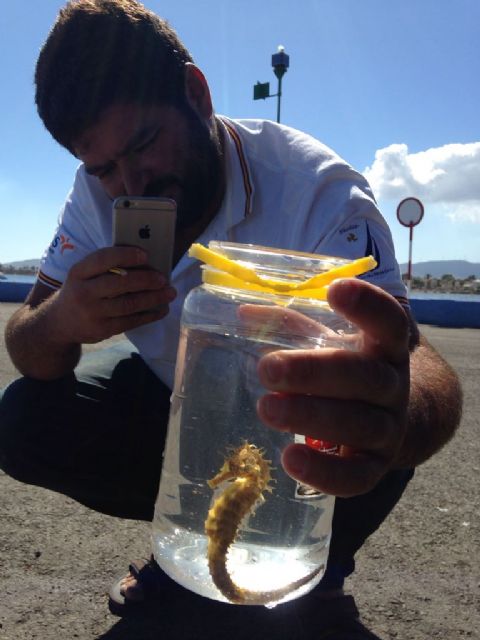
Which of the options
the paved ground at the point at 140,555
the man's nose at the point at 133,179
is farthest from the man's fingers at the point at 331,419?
the man's nose at the point at 133,179

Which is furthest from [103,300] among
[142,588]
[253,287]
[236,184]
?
[142,588]

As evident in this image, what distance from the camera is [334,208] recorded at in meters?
2.10

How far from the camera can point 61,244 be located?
8.66 feet

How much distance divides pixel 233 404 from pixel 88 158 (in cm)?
127

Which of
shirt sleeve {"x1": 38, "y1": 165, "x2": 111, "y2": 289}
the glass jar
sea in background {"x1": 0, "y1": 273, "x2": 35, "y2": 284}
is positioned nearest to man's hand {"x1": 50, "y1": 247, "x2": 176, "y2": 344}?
the glass jar

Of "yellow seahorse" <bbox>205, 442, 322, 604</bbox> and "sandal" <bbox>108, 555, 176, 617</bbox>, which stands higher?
"yellow seahorse" <bbox>205, 442, 322, 604</bbox>

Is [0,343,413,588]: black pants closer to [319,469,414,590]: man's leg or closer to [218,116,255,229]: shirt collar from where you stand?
[319,469,414,590]: man's leg

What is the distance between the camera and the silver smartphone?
1656 mm

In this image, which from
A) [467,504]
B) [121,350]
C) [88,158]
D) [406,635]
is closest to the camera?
[406,635]

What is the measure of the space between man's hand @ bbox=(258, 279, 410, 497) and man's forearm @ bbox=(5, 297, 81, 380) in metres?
1.05

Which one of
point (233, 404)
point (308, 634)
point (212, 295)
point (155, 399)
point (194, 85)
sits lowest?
point (308, 634)

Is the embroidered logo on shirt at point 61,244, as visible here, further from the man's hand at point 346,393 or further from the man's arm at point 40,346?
the man's hand at point 346,393

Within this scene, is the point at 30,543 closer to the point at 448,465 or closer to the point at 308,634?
the point at 308,634

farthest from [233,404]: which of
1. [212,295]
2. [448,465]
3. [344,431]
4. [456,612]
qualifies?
[448,465]
